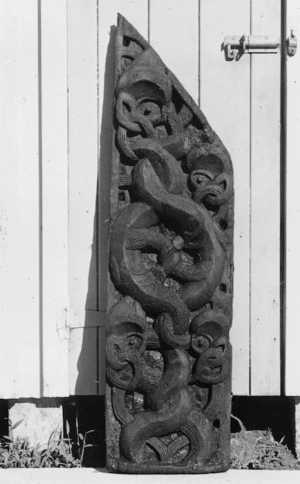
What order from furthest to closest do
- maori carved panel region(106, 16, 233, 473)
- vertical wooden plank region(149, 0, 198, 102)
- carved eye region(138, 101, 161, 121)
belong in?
vertical wooden plank region(149, 0, 198, 102)
carved eye region(138, 101, 161, 121)
maori carved panel region(106, 16, 233, 473)

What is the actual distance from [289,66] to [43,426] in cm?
217

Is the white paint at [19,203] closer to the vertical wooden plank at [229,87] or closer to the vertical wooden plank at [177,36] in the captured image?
the vertical wooden plank at [177,36]

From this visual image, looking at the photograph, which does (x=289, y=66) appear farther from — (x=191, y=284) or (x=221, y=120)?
(x=191, y=284)

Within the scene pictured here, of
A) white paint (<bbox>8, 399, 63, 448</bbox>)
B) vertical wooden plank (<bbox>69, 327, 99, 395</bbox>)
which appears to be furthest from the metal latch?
white paint (<bbox>8, 399, 63, 448</bbox>)

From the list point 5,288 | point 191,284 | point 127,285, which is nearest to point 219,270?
point 191,284

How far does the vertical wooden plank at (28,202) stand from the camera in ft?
14.9

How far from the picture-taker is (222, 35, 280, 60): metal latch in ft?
15.0

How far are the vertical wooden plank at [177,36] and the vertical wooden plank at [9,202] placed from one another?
690 millimetres

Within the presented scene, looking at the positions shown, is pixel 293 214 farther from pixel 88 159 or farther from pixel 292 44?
pixel 88 159

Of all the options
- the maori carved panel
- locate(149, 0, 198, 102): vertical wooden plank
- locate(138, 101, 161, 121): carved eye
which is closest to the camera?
the maori carved panel

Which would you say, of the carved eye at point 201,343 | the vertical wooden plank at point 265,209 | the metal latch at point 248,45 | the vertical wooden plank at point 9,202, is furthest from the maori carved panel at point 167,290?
the vertical wooden plank at point 9,202

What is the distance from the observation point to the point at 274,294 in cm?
465

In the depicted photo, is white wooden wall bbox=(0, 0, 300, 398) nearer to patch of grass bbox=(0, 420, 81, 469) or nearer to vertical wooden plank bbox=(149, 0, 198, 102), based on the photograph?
vertical wooden plank bbox=(149, 0, 198, 102)

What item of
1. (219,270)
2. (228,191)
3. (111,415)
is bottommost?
(111,415)
